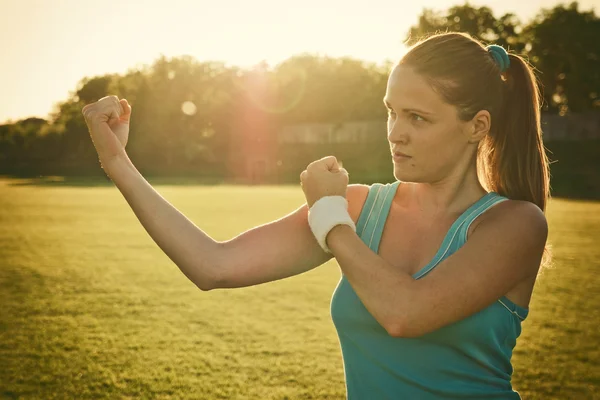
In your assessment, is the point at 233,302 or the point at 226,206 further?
the point at 226,206

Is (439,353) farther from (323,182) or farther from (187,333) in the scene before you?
(187,333)

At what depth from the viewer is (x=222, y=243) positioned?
2.10 m

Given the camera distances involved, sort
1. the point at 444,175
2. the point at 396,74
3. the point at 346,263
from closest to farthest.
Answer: the point at 346,263
the point at 396,74
the point at 444,175

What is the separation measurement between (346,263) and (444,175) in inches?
22.4

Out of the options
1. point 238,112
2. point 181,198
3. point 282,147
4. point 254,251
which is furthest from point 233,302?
point 238,112

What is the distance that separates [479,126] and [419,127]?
27 centimetres

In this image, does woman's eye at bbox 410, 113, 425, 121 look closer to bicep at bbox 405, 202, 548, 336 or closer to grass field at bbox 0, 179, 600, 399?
bicep at bbox 405, 202, 548, 336

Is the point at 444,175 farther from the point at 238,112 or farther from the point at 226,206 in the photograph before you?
the point at 238,112

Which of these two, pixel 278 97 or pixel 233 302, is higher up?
pixel 278 97

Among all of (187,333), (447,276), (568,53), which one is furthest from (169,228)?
(568,53)

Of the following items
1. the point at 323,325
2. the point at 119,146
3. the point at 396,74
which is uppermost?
the point at 396,74

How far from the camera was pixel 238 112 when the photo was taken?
65938mm

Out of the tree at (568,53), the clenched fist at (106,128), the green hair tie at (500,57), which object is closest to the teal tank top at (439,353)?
the green hair tie at (500,57)

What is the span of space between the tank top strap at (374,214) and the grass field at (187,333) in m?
3.49
